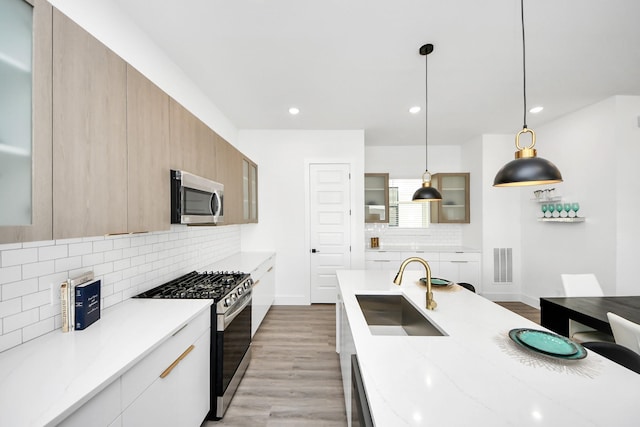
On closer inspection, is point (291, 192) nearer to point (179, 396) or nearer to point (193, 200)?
point (193, 200)

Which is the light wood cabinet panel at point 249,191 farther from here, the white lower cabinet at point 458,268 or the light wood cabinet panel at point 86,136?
the white lower cabinet at point 458,268

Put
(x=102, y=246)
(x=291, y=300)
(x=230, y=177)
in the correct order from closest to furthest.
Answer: (x=102, y=246), (x=230, y=177), (x=291, y=300)

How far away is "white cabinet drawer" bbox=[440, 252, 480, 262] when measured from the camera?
4.25 meters

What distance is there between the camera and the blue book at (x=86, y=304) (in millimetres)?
1293

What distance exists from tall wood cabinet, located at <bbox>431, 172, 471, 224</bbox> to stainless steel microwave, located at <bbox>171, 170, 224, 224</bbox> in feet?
12.8

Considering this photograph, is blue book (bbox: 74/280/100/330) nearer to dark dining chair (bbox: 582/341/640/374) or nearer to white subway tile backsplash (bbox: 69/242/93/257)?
white subway tile backsplash (bbox: 69/242/93/257)

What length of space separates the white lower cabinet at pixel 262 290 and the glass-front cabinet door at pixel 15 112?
208 cm

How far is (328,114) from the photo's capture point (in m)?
3.47

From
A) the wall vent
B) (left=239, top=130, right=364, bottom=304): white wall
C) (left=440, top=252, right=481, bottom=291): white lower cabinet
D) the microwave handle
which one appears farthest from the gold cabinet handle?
the wall vent

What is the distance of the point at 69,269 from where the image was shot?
1.37 metres

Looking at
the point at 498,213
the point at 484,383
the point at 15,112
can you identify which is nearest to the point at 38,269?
the point at 15,112

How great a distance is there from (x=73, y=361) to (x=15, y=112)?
0.95 m

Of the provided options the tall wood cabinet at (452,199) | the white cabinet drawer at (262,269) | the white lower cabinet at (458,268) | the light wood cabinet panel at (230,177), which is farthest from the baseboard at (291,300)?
the tall wood cabinet at (452,199)

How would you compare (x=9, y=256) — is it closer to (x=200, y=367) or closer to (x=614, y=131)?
(x=200, y=367)
